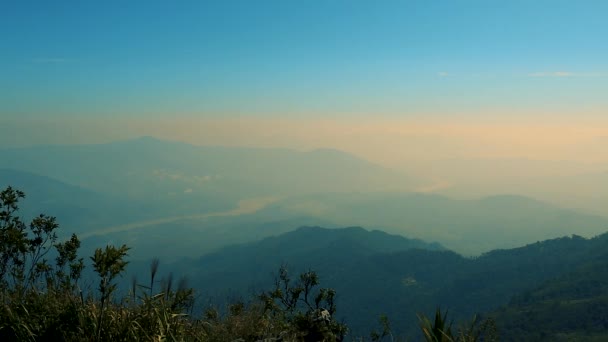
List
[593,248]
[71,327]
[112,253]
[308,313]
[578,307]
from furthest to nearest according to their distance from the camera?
1. [593,248]
2. [578,307]
3. [308,313]
4. [71,327]
5. [112,253]

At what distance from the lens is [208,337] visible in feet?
31.6

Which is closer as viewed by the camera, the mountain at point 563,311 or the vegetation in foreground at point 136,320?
the vegetation in foreground at point 136,320

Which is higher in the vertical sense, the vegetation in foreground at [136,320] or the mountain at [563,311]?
the vegetation in foreground at [136,320]

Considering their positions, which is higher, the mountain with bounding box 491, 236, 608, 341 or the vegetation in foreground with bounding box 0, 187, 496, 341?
the vegetation in foreground with bounding box 0, 187, 496, 341

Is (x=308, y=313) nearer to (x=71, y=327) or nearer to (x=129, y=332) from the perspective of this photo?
(x=129, y=332)

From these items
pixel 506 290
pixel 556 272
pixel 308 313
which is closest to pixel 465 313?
pixel 506 290

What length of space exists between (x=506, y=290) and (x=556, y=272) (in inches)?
901

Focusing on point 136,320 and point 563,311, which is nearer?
point 136,320

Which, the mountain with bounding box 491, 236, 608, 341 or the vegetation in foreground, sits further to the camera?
the mountain with bounding box 491, 236, 608, 341

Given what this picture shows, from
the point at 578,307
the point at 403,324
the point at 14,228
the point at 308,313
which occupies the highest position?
the point at 14,228

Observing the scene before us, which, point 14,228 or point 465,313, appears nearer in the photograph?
point 14,228

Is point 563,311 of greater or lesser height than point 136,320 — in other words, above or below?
below

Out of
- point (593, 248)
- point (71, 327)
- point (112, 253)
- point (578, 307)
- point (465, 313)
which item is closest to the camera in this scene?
point (112, 253)

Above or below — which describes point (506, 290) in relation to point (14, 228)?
below
